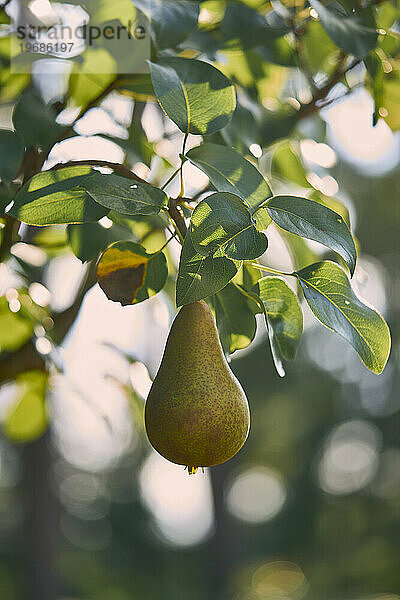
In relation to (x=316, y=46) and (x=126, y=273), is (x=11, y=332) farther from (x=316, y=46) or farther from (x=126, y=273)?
(x=316, y=46)

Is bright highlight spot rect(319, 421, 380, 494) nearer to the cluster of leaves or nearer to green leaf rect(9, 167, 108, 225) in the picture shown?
the cluster of leaves

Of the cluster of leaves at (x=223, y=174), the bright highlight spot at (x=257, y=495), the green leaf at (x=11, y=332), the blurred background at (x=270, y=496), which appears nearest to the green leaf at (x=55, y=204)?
the cluster of leaves at (x=223, y=174)

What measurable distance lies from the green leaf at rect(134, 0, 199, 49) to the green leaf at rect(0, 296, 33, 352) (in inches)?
14.2

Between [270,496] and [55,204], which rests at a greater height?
[55,204]

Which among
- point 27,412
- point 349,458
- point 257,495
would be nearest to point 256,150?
point 27,412

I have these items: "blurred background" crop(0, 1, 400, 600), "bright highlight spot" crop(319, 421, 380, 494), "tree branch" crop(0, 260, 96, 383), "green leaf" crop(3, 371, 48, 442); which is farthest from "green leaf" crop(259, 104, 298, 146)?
"bright highlight spot" crop(319, 421, 380, 494)

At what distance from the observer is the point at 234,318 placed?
0.48 metres

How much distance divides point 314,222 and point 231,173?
2.6 inches

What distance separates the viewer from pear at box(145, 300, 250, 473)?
1.36ft

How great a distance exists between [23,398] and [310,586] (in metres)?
5.80

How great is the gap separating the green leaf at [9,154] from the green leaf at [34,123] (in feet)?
0.07

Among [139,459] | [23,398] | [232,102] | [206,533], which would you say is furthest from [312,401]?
[232,102]

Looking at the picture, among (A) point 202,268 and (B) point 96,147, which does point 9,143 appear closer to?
(B) point 96,147

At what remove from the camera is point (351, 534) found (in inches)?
282
